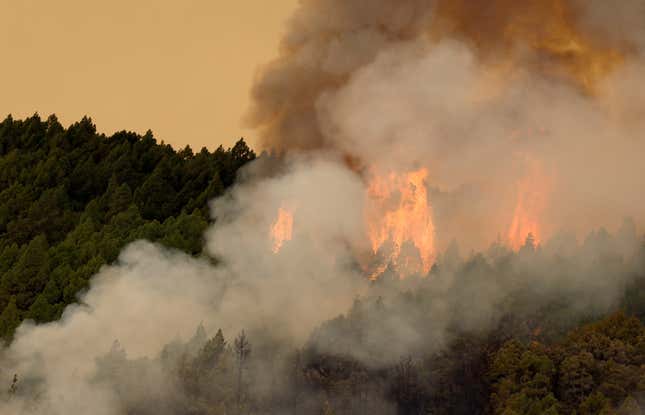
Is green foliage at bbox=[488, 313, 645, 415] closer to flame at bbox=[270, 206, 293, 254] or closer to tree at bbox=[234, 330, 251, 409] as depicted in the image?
tree at bbox=[234, 330, 251, 409]

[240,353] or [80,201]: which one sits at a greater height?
[80,201]

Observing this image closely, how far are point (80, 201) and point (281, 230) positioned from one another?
20.9 metres

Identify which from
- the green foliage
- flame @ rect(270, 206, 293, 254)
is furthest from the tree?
flame @ rect(270, 206, 293, 254)

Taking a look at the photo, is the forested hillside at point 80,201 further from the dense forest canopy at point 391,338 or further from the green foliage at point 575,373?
the green foliage at point 575,373

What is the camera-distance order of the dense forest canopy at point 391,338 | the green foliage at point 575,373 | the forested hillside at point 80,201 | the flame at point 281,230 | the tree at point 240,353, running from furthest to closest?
the flame at point 281,230 < the forested hillside at point 80,201 < the tree at point 240,353 < the dense forest canopy at point 391,338 < the green foliage at point 575,373

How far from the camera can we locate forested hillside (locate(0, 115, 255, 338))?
73.8 metres

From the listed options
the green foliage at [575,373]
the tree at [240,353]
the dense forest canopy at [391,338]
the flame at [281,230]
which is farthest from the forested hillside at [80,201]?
the green foliage at [575,373]

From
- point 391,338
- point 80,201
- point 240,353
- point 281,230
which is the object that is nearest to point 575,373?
point 391,338

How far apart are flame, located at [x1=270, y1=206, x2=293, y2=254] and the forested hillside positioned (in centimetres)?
447

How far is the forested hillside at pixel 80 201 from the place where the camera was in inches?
2904

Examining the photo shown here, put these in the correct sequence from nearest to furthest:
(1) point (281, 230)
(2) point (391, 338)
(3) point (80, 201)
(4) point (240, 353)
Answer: (4) point (240, 353), (2) point (391, 338), (1) point (281, 230), (3) point (80, 201)

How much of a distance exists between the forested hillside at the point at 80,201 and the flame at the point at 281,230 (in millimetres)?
4474

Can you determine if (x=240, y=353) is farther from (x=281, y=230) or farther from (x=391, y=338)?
(x=281, y=230)

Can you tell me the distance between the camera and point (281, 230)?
85312 mm
